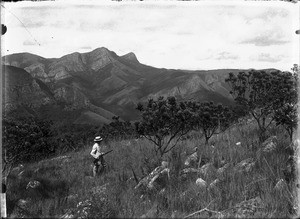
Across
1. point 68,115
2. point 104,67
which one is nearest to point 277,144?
point 68,115

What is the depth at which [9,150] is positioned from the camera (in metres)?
5.93

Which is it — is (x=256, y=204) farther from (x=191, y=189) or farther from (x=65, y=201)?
(x=65, y=201)

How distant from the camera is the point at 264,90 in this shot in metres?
9.86

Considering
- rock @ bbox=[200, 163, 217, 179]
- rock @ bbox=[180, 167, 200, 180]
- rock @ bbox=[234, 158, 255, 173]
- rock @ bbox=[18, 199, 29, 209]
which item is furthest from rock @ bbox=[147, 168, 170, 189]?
rock @ bbox=[18, 199, 29, 209]

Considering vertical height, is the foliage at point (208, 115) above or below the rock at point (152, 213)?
above

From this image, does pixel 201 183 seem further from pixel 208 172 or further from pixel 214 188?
pixel 208 172

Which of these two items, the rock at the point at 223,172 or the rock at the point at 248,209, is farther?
the rock at the point at 223,172

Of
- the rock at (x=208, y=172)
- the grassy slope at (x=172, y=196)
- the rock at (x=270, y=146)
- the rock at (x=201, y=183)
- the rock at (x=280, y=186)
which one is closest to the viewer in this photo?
the grassy slope at (x=172, y=196)

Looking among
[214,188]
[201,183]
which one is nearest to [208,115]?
[201,183]

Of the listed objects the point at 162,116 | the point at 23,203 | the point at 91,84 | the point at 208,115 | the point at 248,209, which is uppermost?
the point at 91,84

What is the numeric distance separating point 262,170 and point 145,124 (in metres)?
3.83

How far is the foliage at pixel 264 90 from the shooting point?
358 inches

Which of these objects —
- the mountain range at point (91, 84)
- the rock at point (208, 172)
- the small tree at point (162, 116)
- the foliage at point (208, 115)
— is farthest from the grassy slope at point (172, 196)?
the mountain range at point (91, 84)

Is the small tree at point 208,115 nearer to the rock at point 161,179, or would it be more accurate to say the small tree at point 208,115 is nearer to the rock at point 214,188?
the rock at point 161,179
